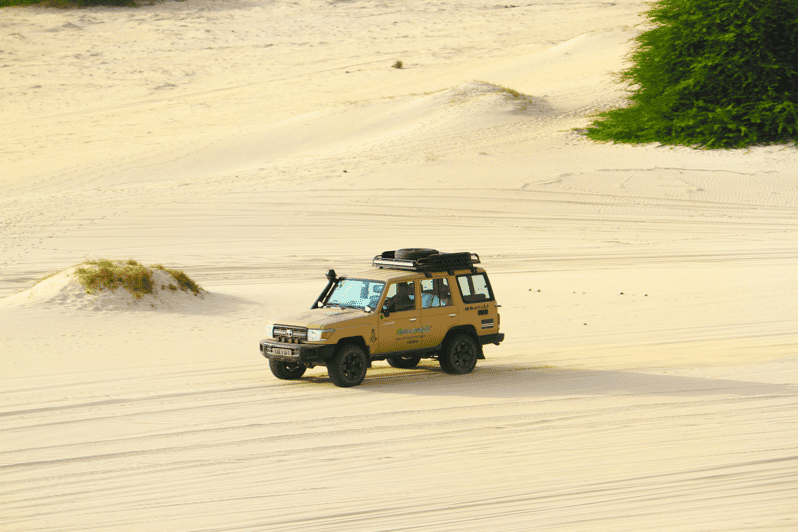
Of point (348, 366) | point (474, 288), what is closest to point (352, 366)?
point (348, 366)

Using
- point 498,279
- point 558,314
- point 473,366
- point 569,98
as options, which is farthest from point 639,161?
point 473,366

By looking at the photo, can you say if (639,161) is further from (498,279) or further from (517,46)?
(517,46)

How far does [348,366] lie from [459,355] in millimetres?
1747

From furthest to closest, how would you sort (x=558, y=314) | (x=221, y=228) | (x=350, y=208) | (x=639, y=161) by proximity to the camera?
(x=639, y=161), (x=350, y=208), (x=221, y=228), (x=558, y=314)

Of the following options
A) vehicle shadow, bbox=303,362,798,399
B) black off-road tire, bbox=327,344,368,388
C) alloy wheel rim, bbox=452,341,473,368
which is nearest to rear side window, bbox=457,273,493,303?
alloy wheel rim, bbox=452,341,473,368

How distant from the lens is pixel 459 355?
479 inches

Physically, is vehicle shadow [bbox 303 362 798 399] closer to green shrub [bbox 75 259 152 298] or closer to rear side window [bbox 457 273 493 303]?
rear side window [bbox 457 273 493 303]

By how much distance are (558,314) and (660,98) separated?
83.7 ft

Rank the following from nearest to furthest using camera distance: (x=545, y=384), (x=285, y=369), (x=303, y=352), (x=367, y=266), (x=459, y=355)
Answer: (x=303, y=352) < (x=545, y=384) < (x=285, y=369) < (x=459, y=355) < (x=367, y=266)

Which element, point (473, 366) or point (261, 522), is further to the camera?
point (473, 366)

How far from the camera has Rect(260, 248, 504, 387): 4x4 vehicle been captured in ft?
36.1

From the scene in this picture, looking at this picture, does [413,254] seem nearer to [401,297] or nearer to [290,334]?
[401,297]

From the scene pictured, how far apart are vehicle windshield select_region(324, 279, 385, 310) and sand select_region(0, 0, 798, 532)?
→ 1.07 meters

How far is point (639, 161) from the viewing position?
3516 centimetres
